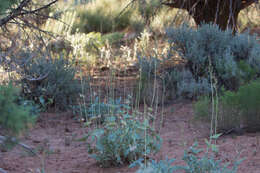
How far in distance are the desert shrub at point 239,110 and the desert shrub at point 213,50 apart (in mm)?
1698

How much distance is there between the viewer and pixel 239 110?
413 centimetres

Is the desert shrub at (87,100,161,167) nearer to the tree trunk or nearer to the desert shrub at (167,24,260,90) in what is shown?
the desert shrub at (167,24,260,90)

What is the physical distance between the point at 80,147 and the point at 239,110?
6.14 ft

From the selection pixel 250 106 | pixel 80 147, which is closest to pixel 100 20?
pixel 80 147

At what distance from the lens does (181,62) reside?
22.0ft

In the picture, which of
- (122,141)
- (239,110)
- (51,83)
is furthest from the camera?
(51,83)

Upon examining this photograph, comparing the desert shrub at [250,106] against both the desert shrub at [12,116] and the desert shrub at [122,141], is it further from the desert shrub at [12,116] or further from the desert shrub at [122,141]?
the desert shrub at [12,116]

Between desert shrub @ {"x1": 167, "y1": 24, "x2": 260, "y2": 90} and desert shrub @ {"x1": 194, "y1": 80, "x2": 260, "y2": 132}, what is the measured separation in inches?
66.8

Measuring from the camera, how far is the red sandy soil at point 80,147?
3.21 metres

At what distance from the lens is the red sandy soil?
126 inches

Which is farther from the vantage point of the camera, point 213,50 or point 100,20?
point 100,20

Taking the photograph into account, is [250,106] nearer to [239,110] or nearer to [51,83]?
[239,110]

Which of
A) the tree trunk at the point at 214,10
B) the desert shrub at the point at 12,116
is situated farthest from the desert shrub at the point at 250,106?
the tree trunk at the point at 214,10

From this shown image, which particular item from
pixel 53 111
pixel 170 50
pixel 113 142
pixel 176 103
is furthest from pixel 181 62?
pixel 113 142
